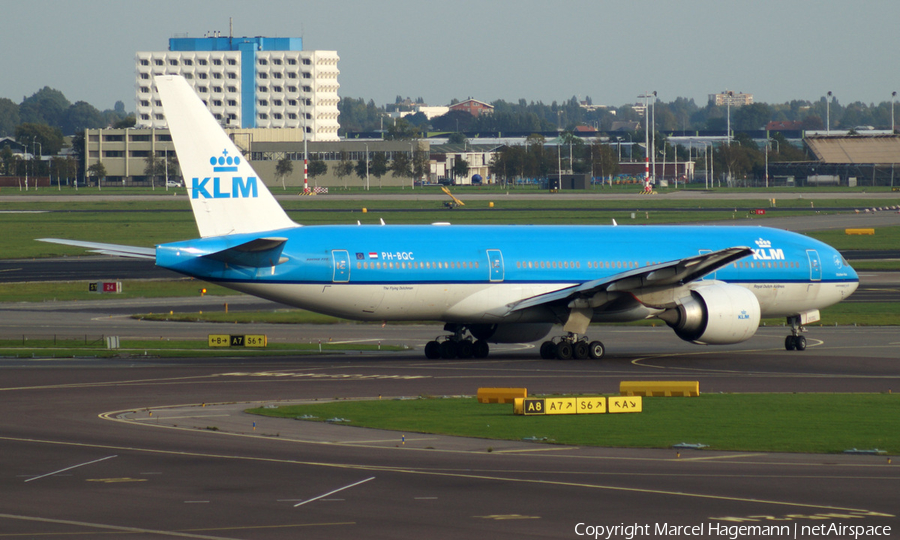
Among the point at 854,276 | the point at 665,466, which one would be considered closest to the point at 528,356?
the point at 854,276

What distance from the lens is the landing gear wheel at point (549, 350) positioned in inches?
1544

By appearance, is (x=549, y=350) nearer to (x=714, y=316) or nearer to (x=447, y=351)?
(x=447, y=351)

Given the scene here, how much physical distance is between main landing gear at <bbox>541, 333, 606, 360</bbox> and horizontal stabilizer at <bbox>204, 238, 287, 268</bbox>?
9.82m

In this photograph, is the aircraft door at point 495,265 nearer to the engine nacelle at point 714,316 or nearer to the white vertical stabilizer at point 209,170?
the engine nacelle at point 714,316

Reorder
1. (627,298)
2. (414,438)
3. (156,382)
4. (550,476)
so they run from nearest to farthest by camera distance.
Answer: (550,476) < (414,438) < (156,382) < (627,298)

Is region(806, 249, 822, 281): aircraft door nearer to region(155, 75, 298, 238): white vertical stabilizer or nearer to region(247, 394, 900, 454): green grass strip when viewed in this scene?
region(247, 394, 900, 454): green grass strip

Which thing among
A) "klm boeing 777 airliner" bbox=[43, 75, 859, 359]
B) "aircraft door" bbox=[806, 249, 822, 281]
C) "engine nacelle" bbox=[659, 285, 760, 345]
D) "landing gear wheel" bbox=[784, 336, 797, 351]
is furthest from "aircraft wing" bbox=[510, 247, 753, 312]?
"aircraft door" bbox=[806, 249, 822, 281]

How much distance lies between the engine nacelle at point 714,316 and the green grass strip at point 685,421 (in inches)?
335

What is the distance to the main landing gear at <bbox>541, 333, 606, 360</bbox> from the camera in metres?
39.0

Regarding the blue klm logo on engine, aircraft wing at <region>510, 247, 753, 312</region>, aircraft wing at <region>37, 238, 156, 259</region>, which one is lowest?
aircraft wing at <region>510, 247, 753, 312</region>

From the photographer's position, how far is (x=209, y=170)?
123ft

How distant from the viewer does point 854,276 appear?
145 feet

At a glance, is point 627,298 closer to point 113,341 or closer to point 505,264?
point 505,264

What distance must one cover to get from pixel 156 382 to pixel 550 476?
54.8 feet
